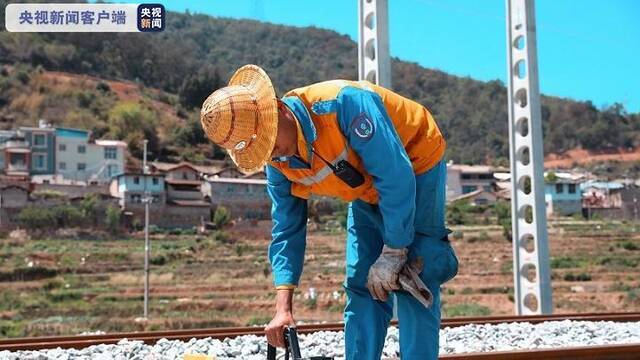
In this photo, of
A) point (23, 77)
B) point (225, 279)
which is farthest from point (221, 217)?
point (23, 77)

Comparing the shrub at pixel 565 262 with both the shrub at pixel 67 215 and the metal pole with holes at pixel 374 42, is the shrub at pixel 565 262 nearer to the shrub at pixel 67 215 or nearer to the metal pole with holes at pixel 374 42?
the shrub at pixel 67 215

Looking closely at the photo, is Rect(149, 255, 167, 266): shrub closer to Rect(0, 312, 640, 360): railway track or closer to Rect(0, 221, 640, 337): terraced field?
Rect(0, 221, 640, 337): terraced field

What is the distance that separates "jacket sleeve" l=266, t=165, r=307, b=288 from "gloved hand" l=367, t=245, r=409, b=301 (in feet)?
0.99

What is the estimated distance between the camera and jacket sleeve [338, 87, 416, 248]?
79.2 inches

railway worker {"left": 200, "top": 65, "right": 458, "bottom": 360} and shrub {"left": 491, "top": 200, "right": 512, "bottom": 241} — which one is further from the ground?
shrub {"left": 491, "top": 200, "right": 512, "bottom": 241}

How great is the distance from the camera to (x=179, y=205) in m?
54.4

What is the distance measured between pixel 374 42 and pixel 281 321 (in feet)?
15.9

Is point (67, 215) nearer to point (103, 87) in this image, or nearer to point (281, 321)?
point (103, 87)

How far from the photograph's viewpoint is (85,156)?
63781 millimetres

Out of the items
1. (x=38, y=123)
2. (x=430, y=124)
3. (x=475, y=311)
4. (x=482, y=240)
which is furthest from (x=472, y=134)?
(x=430, y=124)

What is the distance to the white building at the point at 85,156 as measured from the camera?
62.4 metres

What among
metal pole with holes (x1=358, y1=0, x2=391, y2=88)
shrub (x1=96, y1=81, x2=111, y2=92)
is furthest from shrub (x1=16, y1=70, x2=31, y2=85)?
metal pole with holes (x1=358, y1=0, x2=391, y2=88)

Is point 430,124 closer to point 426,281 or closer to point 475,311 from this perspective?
point 426,281

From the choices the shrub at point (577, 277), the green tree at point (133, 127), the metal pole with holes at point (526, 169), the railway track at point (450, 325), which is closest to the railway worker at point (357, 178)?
the railway track at point (450, 325)
